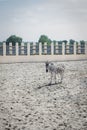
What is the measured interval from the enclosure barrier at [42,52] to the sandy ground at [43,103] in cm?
1109

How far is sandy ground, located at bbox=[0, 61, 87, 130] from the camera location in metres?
8.23

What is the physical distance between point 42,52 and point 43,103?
671 inches

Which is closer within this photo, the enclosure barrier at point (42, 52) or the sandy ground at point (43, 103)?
the sandy ground at point (43, 103)

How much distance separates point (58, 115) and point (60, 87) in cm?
303

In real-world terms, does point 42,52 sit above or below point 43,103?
above

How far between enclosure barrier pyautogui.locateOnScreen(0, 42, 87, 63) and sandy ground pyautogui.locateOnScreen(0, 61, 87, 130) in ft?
36.4

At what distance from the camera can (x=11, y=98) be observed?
35.3ft

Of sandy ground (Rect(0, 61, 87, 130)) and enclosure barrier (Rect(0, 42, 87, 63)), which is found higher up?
enclosure barrier (Rect(0, 42, 87, 63))

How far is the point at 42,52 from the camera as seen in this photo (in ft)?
88.2

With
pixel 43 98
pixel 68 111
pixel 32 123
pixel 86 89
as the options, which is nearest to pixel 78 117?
pixel 68 111

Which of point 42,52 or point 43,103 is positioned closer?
point 43,103

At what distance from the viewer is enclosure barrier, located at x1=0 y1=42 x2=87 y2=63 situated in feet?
82.7

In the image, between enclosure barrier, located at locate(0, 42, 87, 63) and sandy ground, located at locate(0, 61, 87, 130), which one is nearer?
sandy ground, located at locate(0, 61, 87, 130)

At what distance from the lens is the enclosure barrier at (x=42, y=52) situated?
2522 cm
